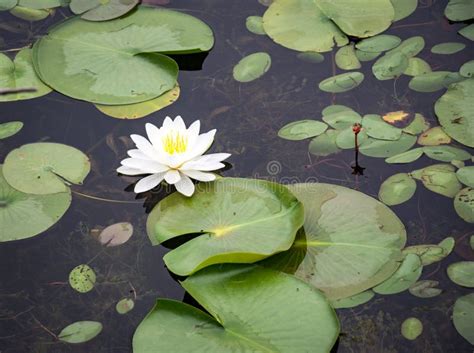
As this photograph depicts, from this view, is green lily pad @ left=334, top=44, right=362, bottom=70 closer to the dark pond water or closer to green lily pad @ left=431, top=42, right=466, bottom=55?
the dark pond water

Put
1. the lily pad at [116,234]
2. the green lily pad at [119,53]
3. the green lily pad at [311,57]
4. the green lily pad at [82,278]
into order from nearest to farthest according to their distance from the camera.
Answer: the green lily pad at [82,278] < the lily pad at [116,234] < the green lily pad at [119,53] < the green lily pad at [311,57]

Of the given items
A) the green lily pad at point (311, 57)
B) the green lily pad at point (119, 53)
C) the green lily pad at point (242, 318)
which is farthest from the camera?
the green lily pad at point (311, 57)

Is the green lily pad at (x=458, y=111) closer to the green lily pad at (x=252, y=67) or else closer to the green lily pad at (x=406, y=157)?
the green lily pad at (x=406, y=157)

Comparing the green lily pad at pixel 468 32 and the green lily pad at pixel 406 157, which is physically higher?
the green lily pad at pixel 468 32

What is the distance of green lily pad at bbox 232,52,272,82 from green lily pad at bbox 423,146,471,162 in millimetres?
803

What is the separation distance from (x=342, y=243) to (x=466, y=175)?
0.57m

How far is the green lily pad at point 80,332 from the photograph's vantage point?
205cm

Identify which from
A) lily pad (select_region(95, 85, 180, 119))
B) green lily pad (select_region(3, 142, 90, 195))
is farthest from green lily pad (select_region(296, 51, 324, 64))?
green lily pad (select_region(3, 142, 90, 195))

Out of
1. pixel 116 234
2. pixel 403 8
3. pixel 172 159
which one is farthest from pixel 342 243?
pixel 403 8

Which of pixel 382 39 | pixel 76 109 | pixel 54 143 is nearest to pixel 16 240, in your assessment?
pixel 54 143

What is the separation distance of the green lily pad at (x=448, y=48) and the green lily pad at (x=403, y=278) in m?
1.17

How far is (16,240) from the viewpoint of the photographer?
91.0 inches

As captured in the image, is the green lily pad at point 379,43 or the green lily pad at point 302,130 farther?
the green lily pad at point 379,43

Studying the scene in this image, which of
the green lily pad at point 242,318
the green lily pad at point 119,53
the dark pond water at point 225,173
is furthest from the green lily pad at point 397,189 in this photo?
the green lily pad at point 119,53
